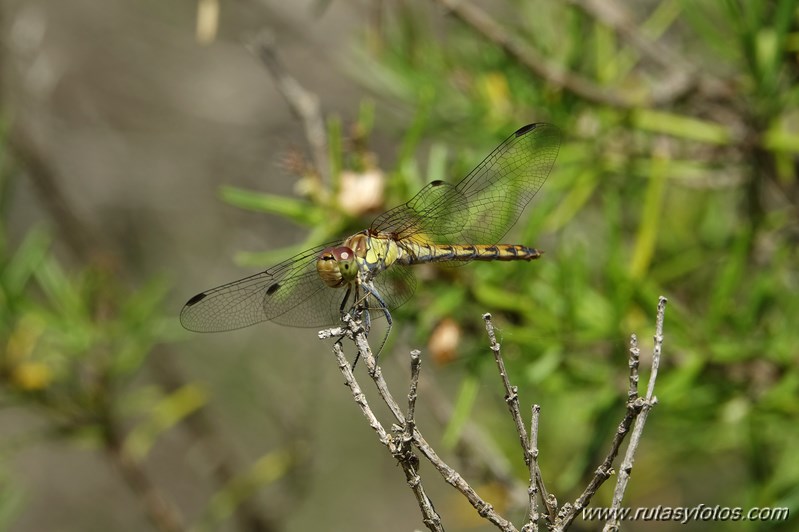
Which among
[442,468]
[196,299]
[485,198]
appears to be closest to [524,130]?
[485,198]

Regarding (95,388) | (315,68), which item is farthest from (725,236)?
(315,68)

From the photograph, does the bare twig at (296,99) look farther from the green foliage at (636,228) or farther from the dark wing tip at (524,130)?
the dark wing tip at (524,130)

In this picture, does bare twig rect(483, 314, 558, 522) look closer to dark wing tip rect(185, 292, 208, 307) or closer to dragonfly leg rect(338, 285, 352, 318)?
dragonfly leg rect(338, 285, 352, 318)

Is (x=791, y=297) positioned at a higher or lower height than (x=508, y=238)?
lower

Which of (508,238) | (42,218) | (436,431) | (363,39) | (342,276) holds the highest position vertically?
(42,218)

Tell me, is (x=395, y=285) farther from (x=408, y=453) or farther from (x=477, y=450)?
(x=408, y=453)

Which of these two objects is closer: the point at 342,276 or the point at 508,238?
the point at 342,276

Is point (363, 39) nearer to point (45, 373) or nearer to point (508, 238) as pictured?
point (508, 238)

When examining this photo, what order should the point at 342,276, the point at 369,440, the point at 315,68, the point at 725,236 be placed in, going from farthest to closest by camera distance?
the point at 369,440 < the point at 315,68 < the point at 725,236 < the point at 342,276
